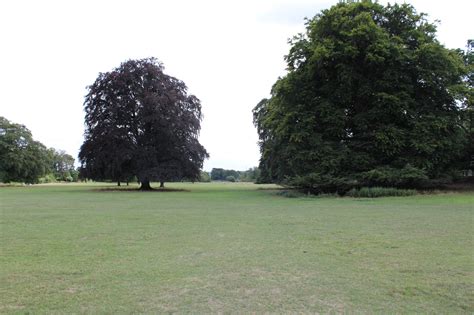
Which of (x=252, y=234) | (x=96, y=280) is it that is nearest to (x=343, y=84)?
(x=252, y=234)

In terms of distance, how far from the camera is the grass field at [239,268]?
4.77 metres

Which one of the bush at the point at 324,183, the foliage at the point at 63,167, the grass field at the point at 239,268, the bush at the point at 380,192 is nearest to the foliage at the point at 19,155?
the bush at the point at 324,183

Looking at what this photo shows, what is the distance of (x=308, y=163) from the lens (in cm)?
2719

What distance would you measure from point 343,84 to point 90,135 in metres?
26.8

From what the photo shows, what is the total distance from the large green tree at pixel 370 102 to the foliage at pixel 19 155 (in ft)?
146

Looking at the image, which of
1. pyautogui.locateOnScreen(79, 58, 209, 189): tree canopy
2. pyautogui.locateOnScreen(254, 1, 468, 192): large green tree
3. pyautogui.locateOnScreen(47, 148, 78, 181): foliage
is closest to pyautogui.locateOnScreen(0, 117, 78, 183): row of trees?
pyautogui.locateOnScreen(79, 58, 209, 189): tree canopy

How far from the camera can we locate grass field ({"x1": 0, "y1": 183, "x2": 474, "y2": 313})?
15.6 feet

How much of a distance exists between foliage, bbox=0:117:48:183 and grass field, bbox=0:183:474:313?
176ft

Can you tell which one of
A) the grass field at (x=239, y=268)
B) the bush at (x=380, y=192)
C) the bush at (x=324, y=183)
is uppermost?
the bush at (x=324, y=183)

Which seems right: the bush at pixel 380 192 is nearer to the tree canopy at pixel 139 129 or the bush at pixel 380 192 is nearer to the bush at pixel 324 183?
the bush at pixel 324 183

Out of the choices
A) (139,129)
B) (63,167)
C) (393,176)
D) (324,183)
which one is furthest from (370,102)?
(63,167)

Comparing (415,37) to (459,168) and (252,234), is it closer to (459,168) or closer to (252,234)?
(459,168)

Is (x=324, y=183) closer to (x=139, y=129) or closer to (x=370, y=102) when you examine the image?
(x=370, y=102)

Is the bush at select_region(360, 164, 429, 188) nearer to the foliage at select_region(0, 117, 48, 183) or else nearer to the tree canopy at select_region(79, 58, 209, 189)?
the tree canopy at select_region(79, 58, 209, 189)
